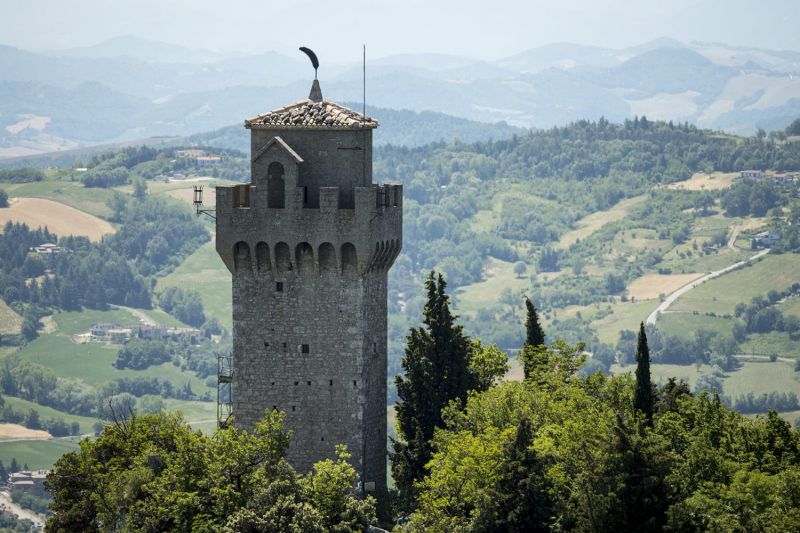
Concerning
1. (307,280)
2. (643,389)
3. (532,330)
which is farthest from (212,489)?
(532,330)

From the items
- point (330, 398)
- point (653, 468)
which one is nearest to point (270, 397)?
point (330, 398)

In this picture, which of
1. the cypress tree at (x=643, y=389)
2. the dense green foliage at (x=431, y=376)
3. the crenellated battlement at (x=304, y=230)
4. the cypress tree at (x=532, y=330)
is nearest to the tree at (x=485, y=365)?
the dense green foliage at (x=431, y=376)

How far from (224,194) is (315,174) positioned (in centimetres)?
317

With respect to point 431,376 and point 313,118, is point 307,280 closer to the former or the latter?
point 313,118

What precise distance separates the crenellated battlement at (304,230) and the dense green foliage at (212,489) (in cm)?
544

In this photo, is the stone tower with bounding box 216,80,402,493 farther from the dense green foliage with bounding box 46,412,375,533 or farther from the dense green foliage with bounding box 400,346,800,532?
the dense green foliage with bounding box 400,346,800,532

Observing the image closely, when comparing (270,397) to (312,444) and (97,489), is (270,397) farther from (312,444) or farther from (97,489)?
(97,489)

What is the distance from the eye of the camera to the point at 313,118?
185 ft

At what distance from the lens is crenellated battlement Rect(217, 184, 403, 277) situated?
55406 millimetres

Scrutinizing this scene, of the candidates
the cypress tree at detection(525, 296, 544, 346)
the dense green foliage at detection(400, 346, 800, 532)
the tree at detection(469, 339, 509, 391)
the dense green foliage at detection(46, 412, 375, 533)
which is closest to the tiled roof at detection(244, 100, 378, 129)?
the dense green foliage at detection(46, 412, 375, 533)

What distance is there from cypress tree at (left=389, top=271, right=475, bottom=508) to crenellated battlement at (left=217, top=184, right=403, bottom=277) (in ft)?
18.7

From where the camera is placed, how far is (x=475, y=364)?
211 feet

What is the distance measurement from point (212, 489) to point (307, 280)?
8.03m

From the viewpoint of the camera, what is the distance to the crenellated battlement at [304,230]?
5541cm
